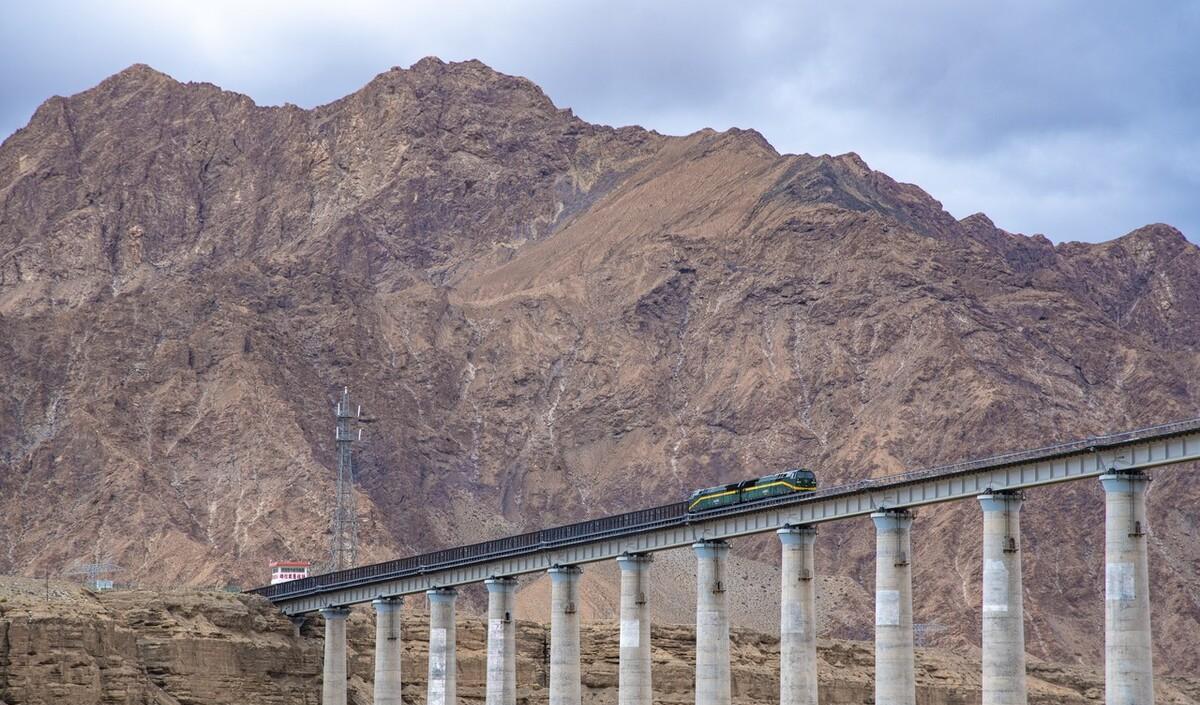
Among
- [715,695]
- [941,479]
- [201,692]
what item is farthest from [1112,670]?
[201,692]

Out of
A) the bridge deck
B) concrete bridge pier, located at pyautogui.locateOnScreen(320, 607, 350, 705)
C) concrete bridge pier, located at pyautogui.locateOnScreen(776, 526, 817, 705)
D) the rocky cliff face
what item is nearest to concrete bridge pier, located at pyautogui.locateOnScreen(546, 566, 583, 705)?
the bridge deck

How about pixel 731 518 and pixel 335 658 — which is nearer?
pixel 731 518

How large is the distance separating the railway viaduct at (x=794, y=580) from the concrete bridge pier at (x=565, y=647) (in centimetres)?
9

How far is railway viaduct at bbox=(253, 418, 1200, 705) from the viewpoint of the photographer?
8594 centimetres

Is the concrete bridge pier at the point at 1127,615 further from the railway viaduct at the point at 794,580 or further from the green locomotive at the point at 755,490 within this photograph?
the green locomotive at the point at 755,490

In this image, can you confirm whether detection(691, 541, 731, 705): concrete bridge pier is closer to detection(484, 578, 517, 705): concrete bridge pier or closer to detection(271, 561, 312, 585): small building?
detection(484, 578, 517, 705): concrete bridge pier

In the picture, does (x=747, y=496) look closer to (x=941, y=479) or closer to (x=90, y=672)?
(x=941, y=479)

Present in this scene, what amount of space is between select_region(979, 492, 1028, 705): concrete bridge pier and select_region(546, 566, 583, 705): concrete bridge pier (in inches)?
1318

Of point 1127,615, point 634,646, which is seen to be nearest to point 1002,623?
point 1127,615

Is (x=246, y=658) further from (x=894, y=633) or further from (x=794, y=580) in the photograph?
(x=894, y=633)

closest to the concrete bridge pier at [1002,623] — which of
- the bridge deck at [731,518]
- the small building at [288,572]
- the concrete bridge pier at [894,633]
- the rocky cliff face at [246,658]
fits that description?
the bridge deck at [731,518]

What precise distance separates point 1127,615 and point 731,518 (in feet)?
109

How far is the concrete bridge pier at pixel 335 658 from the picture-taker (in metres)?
143

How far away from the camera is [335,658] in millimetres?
143500
